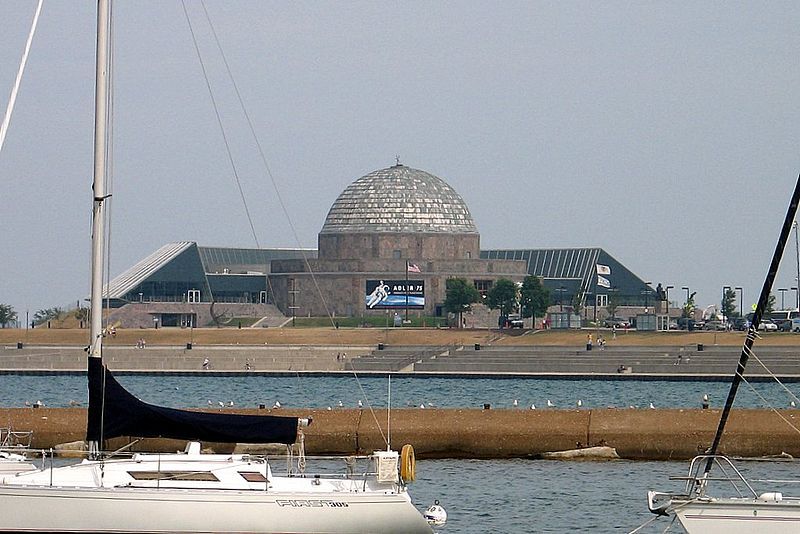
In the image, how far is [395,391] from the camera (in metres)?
50.9

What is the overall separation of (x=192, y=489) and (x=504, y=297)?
8311 cm

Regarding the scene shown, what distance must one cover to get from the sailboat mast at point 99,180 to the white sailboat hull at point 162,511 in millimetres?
2356

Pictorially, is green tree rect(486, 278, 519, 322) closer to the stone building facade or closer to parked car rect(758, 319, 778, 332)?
the stone building facade

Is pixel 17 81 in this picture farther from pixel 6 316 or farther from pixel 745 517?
pixel 6 316

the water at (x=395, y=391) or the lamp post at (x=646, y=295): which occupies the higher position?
the lamp post at (x=646, y=295)

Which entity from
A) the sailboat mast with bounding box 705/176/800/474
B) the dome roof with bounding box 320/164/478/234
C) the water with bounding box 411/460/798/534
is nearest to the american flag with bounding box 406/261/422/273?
the dome roof with bounding box 320/164/478/234

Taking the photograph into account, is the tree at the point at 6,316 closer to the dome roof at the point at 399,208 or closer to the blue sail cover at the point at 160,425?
the dome roof at the point at 399,208

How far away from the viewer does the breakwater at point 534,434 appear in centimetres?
2625

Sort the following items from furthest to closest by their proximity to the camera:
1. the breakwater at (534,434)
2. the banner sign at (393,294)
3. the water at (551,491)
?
the banner sign at (393,294) < the breakwater at (534,434) < the water at (551,491)

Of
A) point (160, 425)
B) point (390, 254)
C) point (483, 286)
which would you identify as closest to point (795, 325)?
point (483, 286)

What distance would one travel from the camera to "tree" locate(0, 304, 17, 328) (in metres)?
111

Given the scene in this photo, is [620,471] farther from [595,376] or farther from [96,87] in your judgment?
[595,376]

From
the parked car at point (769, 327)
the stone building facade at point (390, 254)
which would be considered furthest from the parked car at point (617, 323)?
the parked car at point (769, 327)

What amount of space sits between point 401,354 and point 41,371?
51.0ft
